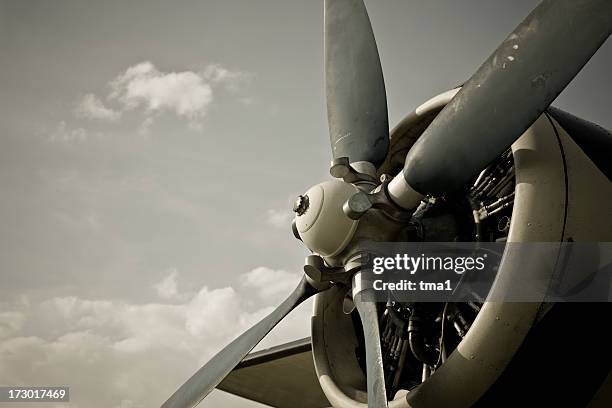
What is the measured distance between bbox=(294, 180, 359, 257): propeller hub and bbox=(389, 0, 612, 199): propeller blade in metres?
0.69

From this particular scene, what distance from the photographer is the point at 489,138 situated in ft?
14.4

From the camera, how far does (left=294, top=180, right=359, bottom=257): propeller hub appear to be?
5.08 metres

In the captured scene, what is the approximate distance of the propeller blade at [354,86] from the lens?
5883 mm

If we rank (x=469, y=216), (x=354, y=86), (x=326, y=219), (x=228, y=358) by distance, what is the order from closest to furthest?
(x=326, y=219)
(x=228, y=358)
(x=469, y=216)
(x=354, y=86)

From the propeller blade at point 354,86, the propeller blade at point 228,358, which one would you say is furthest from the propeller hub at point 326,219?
the propeller blade at point 354,86

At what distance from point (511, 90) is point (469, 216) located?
1.50 m

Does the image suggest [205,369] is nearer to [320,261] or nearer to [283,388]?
[320,261]

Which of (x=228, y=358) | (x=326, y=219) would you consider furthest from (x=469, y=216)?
(x=228, y=358)

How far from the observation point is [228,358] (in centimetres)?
539
